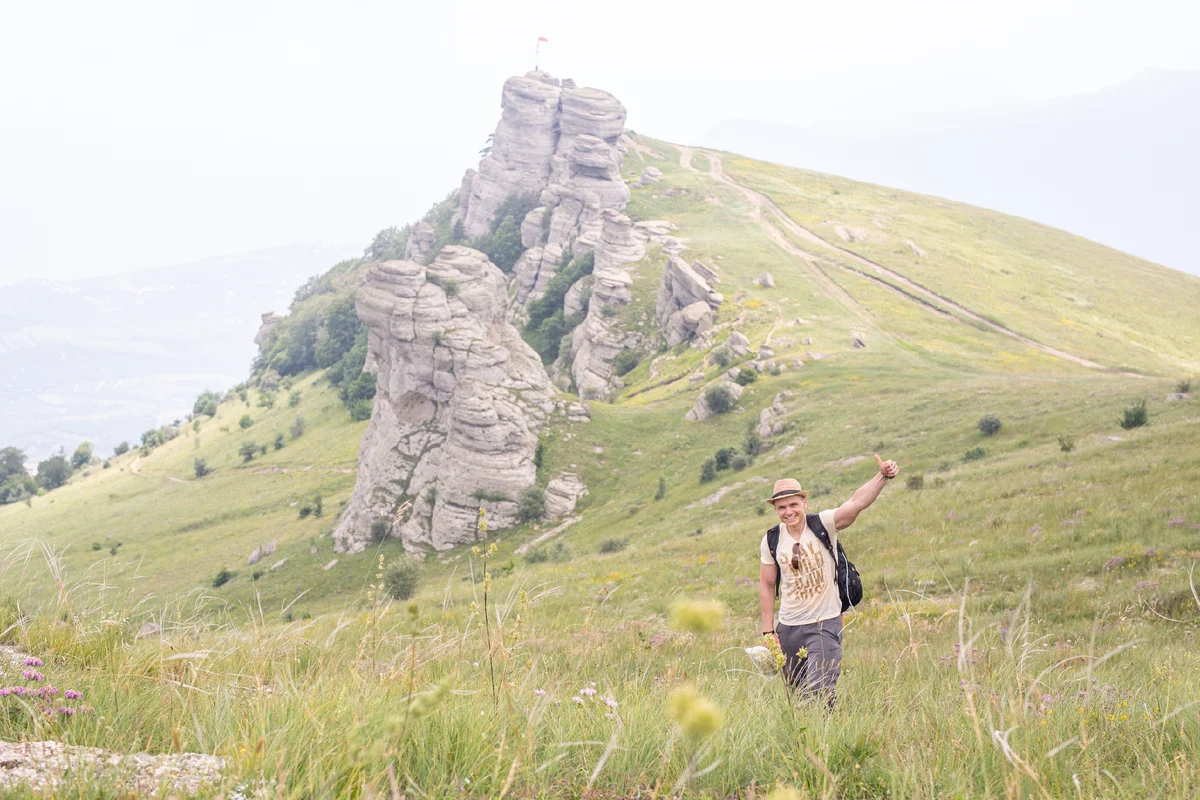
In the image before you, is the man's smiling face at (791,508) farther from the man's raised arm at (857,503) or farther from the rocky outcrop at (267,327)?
the rocky outcrop at (267,327)

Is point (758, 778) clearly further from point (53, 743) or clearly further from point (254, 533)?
point (254, 533)

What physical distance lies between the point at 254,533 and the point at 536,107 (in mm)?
106067

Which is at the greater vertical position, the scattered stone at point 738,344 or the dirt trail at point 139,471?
the scattered stone at point 738,344

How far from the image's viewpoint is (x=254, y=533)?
208ft

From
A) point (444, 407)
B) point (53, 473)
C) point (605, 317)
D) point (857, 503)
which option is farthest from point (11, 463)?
point (857, 503)

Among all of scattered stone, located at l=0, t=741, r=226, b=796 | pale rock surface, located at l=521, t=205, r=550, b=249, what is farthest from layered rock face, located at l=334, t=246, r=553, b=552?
pale rock surface, located at l=521, t=205, r=550, b=249

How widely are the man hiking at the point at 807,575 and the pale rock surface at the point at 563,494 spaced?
3616cm

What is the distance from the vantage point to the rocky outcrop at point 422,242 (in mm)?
149250

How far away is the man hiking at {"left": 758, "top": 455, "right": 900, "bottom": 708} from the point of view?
570 centimetres

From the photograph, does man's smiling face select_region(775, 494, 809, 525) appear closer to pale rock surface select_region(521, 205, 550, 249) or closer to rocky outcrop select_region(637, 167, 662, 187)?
pale rock surface select_region(521, 205, 550, 249)

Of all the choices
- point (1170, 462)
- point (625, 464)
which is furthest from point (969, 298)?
point (1170, 462)

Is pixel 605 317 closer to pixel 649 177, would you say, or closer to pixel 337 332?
pixel 649 177

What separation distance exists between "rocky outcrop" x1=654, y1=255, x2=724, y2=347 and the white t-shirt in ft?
211

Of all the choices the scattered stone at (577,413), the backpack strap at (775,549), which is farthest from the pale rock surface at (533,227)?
the backpack strap at (775,549)
